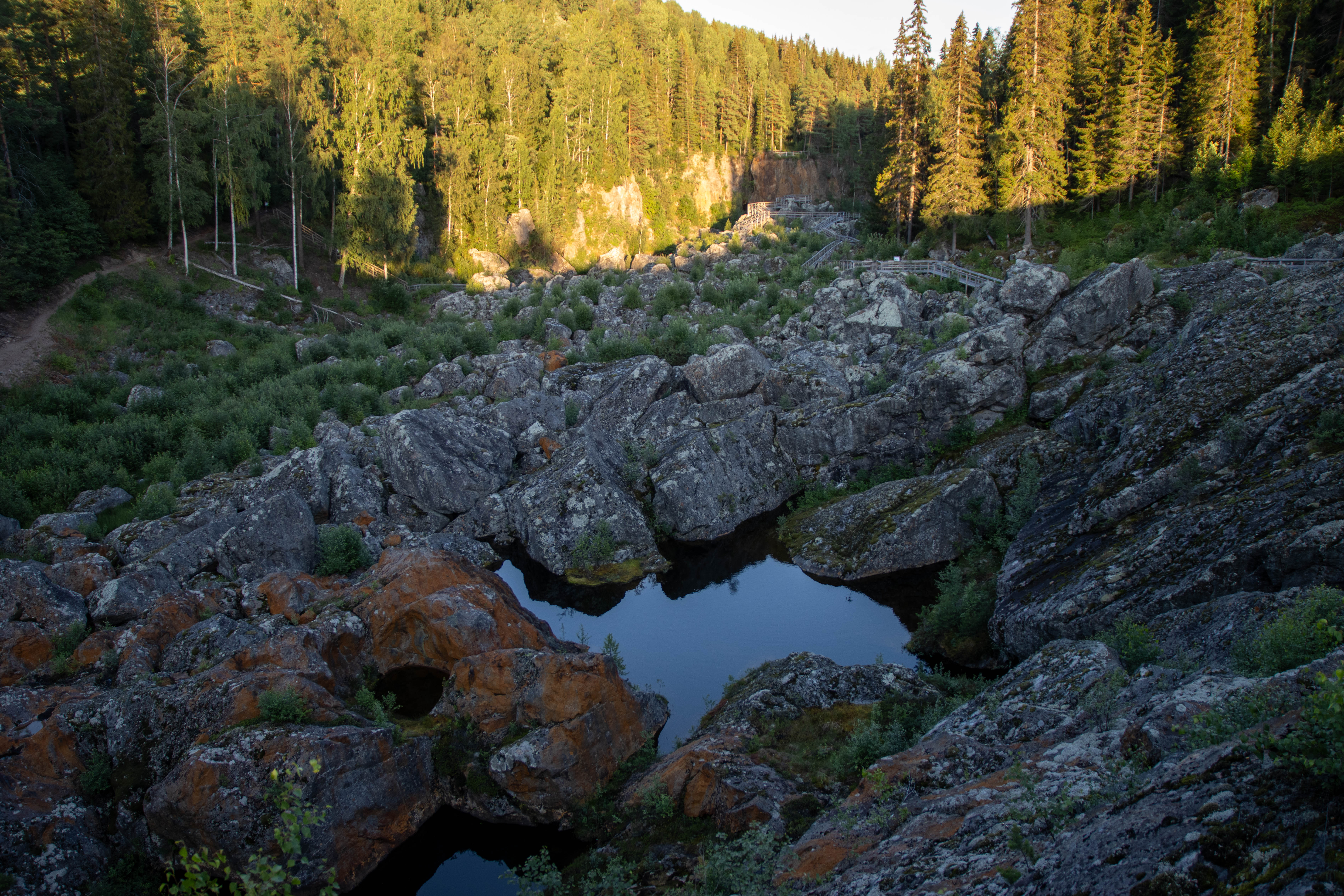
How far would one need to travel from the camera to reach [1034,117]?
38.5 meters

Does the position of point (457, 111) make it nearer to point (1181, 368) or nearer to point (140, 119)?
point (140, 119)

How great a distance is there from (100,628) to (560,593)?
397 inches

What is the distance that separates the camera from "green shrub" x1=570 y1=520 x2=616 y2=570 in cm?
2028

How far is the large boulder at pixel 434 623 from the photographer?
13242mm

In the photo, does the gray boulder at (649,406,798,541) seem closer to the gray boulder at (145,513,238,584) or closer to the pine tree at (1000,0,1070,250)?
the gray boulder at (145,513,238,584)

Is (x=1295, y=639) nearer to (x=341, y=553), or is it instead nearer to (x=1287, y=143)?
(x=341, y=553)

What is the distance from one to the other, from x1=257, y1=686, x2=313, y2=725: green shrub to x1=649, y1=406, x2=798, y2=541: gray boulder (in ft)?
42.4

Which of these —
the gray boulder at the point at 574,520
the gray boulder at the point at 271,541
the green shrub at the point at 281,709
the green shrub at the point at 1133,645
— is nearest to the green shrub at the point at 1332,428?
the green shrub at the point at 1133,645

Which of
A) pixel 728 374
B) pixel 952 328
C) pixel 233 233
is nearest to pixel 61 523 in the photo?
pixel 728 374

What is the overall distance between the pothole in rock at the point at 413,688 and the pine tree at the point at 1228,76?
1778 inches

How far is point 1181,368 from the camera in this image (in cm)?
1662

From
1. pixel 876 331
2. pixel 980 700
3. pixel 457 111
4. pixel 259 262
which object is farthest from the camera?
pixel 457 111

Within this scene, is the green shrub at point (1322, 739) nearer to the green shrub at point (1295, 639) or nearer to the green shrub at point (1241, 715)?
the green shrub at point (1241, 715)

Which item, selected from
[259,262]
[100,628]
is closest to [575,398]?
[100,628]
